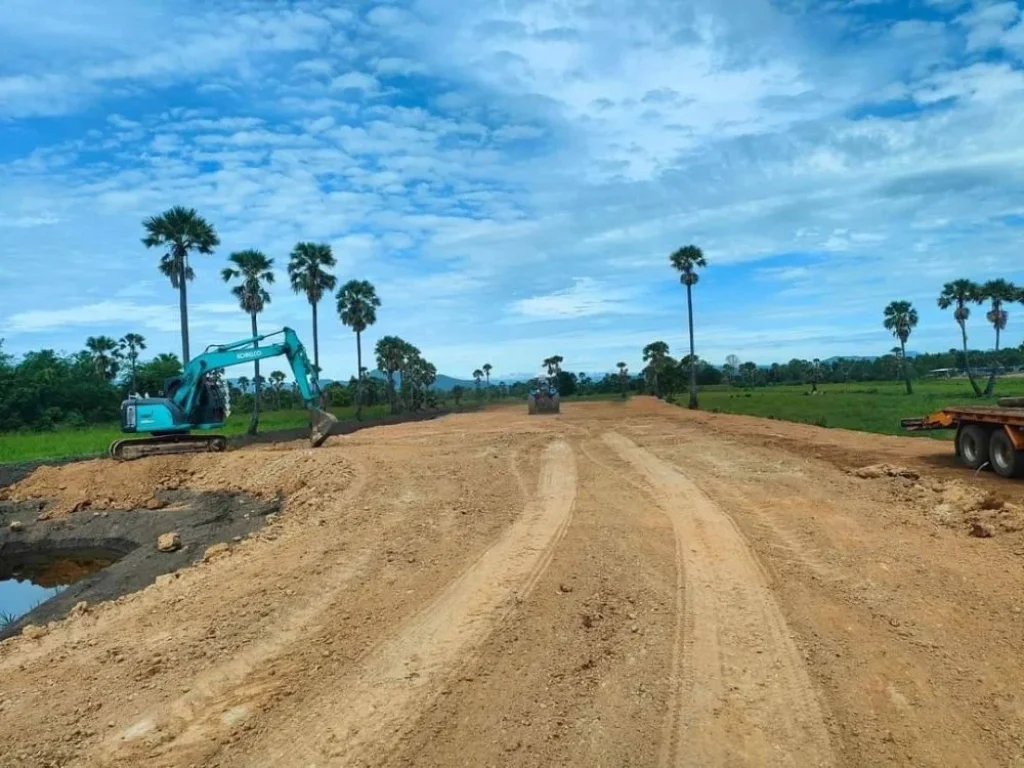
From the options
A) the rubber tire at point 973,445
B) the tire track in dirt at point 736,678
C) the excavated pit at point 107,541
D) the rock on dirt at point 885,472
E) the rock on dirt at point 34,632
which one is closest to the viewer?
the tire track in dirt at point 736,678

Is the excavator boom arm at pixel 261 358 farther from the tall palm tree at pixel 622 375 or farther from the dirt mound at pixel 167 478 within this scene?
the tall palm tree at pixel 622 375

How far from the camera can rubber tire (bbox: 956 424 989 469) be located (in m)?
14.5

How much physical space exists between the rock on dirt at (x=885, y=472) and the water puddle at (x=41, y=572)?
48.0 feet

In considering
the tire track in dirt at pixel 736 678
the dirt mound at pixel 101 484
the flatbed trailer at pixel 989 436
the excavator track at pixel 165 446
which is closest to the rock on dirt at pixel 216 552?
the tire track in dirt at pixel 736 678

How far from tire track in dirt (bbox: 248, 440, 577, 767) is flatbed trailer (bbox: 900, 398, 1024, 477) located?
9381mm

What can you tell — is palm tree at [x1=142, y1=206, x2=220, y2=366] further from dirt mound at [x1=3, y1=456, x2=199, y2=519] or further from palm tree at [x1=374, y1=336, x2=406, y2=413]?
palm tree at [x1=374, y1=336, x2=406, y2=413]

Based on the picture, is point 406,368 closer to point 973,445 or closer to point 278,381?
point 278,381

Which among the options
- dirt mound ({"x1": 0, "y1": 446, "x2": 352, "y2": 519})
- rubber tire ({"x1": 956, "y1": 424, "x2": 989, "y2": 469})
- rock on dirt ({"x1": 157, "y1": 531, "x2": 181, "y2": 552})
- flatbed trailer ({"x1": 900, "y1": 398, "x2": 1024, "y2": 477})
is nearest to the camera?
rock on dirt ({"x1": 157, "y1": 531, "x2": 181, "y2": 552})

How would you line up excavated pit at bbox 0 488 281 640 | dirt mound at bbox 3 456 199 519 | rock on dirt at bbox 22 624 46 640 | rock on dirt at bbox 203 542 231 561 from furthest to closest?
dirt mound at bbox 3 456 199 519, excavated pit at bbox 0 488 281 640, rock on dirt at bbox 203 542 231 561, rock on dirt at bbox 22 624 46 640

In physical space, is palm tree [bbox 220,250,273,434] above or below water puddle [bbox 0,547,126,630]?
above

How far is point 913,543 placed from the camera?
28.3 feet

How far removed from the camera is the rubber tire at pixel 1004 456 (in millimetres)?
13289

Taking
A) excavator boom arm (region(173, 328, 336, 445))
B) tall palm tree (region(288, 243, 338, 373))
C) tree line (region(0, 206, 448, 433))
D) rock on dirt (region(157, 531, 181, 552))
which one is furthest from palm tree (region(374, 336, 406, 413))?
rock on dirt (region(157, 531, 181, 552))

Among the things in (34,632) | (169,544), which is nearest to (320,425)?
(169,544)
